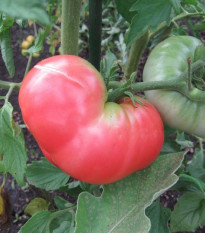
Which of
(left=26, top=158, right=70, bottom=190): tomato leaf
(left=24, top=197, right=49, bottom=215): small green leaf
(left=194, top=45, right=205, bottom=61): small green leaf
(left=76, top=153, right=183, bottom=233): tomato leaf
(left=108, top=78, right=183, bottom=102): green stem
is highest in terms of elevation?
(left=194, top=45, right=205, bottom=61): small green leaf

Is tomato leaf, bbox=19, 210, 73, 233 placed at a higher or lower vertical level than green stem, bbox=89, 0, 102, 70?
lower

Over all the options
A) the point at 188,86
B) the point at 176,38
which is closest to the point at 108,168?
the point at 188,86

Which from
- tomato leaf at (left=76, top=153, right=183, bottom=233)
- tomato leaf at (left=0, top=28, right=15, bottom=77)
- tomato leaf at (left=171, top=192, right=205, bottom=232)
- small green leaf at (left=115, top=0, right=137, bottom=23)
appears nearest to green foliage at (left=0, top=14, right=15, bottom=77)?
tomato leaf at (left=0, top=28, right=15, bottom=77)

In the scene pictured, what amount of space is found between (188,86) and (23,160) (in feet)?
1.13

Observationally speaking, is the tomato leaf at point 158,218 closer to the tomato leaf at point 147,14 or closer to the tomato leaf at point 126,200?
the tomato leaf at point 126,200

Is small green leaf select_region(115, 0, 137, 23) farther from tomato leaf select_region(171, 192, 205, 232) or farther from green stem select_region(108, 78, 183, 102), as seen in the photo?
tomato leaf select_region(171, 192, 205, 232)

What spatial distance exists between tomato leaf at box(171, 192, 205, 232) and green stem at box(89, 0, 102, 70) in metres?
0.49

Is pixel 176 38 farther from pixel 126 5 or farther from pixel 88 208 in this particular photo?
pixel 88 208

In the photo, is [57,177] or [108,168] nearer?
[108,168]

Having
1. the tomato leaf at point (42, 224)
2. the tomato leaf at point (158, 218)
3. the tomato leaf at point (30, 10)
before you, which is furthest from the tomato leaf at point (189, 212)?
the tomato leaf at point (30, 10)

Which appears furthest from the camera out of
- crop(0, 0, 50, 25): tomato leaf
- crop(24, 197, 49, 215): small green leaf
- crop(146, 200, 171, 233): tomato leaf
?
crop(24, 197, 49, 215): small green leaf

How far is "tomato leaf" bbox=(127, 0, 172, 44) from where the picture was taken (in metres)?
0.56

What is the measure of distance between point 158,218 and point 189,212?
0.18 metres

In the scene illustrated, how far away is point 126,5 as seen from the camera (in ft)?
2.16
